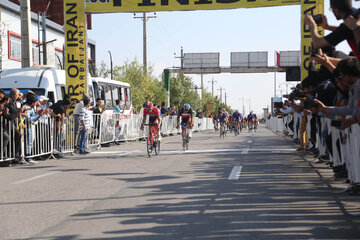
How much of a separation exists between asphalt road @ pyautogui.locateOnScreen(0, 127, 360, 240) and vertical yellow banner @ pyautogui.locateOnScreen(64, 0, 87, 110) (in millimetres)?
8792

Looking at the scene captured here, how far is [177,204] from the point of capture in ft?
21.9

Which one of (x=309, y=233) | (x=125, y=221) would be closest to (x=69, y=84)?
(x=125, y=221)

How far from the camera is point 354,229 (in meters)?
5.12

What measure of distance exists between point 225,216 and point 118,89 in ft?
77.6

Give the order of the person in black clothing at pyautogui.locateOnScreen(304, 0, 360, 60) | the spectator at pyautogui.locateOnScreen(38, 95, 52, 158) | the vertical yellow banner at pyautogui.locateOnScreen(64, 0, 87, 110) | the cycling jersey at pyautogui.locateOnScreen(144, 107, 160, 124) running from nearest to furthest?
1. the person in black clothing at pyautogui.locateOnScreen(304, 0, 360, 60)
2. the spectator at pyautogui.locateOnScreen(38, 95, 52, 158)
3. the cycling jersey at pyautogui.locateOnScreen(144, 107, 160, 124)
4. the vertical yellow banner at pyautogui.locateOnScreen(64, 0, 87, 110)

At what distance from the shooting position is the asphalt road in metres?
5.13

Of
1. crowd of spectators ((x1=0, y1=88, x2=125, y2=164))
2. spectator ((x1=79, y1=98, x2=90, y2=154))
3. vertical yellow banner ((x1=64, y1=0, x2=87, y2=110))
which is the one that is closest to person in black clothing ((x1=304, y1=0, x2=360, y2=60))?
crowd of spectators ((x1=0, y1=88, x2=125, y2=164))

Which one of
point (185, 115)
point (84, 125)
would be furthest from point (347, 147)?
point (185, 115)

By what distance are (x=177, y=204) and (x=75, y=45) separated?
14.8 meters

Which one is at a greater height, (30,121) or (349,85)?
(349,85)

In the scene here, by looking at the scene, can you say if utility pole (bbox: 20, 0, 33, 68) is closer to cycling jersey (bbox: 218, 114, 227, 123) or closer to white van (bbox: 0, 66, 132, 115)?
white van (bbox: 0, 66, 132, 115)

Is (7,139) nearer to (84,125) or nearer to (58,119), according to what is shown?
(58,119)

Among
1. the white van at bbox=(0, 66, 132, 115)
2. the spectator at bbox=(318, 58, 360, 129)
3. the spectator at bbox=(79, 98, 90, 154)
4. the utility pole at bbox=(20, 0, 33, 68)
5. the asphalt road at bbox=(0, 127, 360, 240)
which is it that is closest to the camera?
the asphalt road at bbox=(0, 127, 360, 240)

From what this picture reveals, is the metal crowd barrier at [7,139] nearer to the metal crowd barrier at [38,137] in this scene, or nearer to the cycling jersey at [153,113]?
the metal crowd barrier at [38,137]
